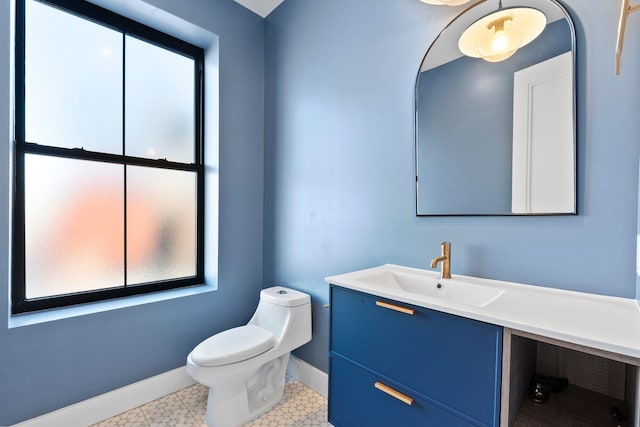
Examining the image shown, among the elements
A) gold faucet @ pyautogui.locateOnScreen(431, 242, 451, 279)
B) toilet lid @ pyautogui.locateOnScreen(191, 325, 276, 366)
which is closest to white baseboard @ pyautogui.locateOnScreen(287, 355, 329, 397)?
toilet lid @ pyautogui.locateOnScreen(191, 325, 276, 366)

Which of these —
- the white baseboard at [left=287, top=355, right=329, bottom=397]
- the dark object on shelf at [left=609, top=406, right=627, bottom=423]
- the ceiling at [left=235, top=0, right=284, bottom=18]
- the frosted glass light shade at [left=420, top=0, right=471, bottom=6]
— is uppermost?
the ceiling at [left=235, top=0, right=284, bottom=18]

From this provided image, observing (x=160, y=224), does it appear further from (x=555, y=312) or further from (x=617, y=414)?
(x=617, y=414)

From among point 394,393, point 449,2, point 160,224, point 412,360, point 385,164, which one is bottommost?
point 394,393

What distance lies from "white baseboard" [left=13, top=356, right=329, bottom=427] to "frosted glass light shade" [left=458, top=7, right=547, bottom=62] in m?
1.94

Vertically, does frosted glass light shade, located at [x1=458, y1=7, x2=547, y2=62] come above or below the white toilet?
above

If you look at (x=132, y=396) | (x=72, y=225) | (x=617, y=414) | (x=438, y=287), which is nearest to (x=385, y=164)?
(x=438, y=287)

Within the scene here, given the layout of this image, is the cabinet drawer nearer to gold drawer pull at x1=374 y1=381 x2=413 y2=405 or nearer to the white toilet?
gold drawer pull at x1=374 y1=381 x2=413 y2=405

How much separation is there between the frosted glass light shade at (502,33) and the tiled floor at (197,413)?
77.7 inches

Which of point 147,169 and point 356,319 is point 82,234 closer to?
point 147,169

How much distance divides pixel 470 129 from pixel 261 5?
1892mm

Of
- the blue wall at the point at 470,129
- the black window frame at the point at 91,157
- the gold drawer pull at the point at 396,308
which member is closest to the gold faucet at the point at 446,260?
the blue wall at the point at 470,129

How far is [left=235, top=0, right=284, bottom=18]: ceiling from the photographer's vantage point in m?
2.16

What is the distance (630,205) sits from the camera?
36.2 inches

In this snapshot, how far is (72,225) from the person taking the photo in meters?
1.71
